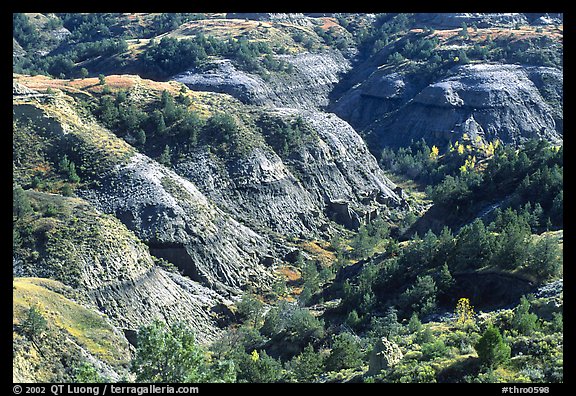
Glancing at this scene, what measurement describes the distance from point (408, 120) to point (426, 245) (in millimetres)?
66387

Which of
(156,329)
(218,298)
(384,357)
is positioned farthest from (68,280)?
(384,357)

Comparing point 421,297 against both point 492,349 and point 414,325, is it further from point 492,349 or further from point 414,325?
point 492,349

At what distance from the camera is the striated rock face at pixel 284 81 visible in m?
104

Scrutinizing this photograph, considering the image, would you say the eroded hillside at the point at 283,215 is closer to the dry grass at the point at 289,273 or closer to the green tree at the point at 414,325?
the green tree at the point at 414,325

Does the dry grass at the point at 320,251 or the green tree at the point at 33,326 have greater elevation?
the green tree at the point at 33,326

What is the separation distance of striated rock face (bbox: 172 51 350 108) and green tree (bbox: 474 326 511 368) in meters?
77.4

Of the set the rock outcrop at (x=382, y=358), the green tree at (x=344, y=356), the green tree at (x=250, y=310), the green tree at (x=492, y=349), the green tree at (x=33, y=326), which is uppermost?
the green tree at (x=492, y=349)

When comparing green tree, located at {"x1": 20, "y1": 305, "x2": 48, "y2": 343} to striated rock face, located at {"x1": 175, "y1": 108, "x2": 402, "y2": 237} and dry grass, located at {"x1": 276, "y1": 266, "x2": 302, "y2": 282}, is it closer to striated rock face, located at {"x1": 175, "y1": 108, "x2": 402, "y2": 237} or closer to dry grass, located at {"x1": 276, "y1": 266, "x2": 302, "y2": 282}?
dry grass, located at {"x1": 276, "y1": 266, "x2": 302, "y2": 282}

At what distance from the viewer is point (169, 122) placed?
7581cm

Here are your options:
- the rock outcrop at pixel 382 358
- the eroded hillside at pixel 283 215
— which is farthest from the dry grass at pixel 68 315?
the rock outcrop at pixel 382 358

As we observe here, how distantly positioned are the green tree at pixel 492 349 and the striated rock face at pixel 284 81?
254ft

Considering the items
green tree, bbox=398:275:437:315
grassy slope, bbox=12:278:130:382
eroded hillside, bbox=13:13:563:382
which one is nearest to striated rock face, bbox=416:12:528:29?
eroded hillside, bbox=13:13:563:382

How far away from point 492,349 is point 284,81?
93.4 m
